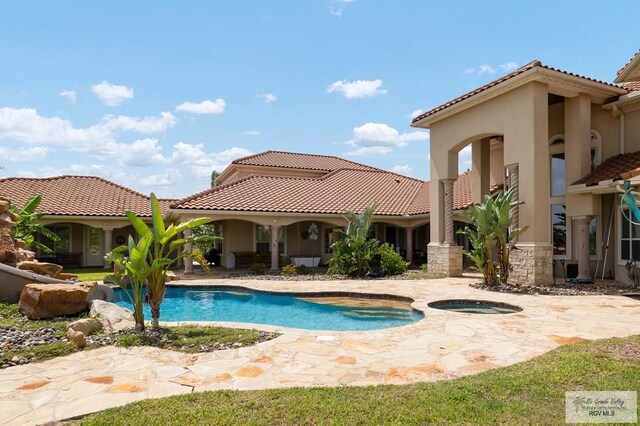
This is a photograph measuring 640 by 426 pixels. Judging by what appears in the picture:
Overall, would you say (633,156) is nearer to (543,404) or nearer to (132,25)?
(543,404)

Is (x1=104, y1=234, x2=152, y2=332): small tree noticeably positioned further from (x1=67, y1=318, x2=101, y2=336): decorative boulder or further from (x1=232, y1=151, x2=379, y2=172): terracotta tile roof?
(x1=232, y1=151, x2=379, y2=172): terracotta tile roof

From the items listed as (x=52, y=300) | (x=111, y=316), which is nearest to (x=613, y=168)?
(x=111, y=316)

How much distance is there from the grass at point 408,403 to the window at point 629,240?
429 inches

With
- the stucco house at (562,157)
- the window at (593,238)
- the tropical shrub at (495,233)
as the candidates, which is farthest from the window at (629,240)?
the tropical shrub at (495,233)

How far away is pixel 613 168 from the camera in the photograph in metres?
14.1

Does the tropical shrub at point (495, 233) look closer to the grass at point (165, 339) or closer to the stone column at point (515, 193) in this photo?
the stone column at point (515, 193)

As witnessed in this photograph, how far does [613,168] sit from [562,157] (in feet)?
8.83

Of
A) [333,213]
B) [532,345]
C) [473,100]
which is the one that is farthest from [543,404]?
[333,213]

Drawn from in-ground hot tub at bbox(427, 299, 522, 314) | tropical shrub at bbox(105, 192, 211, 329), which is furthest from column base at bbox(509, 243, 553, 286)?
tropical shrub at bbox(105, 192, 211, 329)

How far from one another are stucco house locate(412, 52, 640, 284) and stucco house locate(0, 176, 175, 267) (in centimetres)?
1754

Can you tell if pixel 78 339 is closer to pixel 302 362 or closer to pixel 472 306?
pixel 302 362

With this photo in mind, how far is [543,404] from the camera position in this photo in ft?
14.1

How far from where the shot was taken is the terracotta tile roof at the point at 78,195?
22.9 meters

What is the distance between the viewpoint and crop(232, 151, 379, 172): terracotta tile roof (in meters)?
31.2
